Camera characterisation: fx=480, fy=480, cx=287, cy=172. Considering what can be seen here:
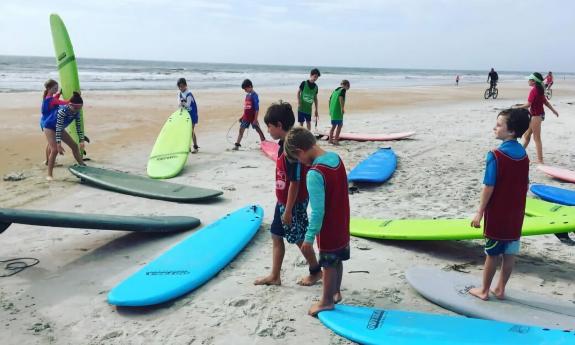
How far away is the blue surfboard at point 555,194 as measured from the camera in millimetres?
5145

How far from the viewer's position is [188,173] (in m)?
7.25

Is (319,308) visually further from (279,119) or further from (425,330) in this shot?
(279,119)

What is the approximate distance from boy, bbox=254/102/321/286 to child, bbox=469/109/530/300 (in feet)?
3.64

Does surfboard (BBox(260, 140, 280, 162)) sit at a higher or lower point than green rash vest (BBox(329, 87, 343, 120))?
lower

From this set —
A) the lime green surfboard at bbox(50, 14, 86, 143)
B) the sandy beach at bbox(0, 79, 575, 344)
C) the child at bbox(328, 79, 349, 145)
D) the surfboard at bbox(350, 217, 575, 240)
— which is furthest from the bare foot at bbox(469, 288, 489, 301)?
the lime green surfboard at bbox(50, 14, 86, 143)

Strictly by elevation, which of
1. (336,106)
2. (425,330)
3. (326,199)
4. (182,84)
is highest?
(182,84)

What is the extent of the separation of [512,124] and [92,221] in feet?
10.7

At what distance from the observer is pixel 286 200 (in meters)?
3.25

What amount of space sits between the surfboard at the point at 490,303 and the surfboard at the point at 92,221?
2.26 meters

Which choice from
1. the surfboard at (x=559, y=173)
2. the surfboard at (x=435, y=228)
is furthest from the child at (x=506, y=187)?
the surfboard at (x=559, y=173)

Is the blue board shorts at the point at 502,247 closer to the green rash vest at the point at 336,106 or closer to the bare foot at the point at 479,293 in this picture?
the bare foot at the point at 479,293

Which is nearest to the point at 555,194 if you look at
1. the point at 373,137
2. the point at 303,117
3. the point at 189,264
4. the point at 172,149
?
the point at 189,264

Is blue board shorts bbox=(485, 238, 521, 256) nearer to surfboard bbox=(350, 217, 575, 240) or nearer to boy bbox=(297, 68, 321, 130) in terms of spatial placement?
surfboard bbox=(350, 217, 575, 240)

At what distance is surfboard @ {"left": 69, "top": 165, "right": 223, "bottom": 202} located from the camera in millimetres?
5668
